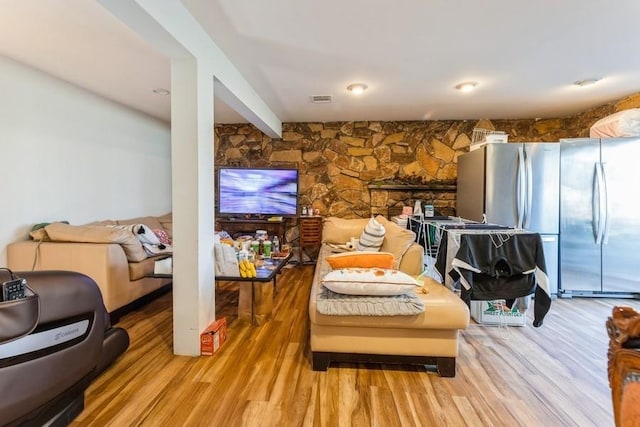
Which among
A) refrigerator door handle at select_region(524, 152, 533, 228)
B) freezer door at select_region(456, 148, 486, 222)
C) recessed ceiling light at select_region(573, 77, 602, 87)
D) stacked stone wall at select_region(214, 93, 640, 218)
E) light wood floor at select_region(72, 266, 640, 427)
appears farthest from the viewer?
stacked stone wall at select_region(214, 93, 640, 218)

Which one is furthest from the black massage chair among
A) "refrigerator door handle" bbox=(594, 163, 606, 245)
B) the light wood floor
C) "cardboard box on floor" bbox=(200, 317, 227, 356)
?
"refrigerator door handle" bbox=(594, 163, 606, 245)

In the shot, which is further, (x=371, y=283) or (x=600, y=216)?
(x=600, y=216)

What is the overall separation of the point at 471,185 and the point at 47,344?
4.29 metres

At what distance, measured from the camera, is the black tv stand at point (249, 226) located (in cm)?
470

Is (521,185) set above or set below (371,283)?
above

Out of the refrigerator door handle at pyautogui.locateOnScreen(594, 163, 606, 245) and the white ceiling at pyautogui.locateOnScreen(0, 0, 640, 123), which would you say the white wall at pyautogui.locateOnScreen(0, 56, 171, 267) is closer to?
the white ceiling at pyautogui.locateOnScreen(0, 0, 640, 123)

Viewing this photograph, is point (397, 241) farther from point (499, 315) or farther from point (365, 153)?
point (365, 153)

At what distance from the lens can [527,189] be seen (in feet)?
11.6

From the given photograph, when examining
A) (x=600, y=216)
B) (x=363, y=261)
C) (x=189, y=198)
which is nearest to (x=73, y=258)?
(x=189, y=198)

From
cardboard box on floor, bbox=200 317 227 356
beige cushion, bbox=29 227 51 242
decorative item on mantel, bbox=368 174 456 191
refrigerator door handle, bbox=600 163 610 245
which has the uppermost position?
decorative item on mantel, bbox=368 174 456 191

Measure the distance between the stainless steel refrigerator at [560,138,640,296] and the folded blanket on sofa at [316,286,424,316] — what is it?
2766mm

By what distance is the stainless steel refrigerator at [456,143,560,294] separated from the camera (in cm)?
354

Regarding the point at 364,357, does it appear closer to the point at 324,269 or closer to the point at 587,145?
the point at 324,269

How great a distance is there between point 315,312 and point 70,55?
2945 millimetres
